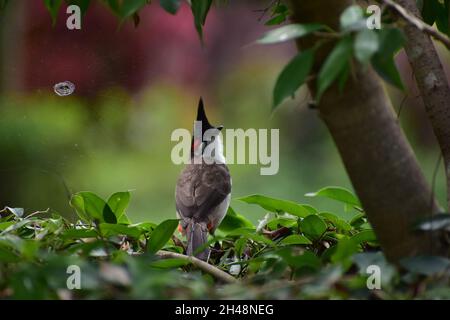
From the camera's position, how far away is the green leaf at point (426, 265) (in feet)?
3.19

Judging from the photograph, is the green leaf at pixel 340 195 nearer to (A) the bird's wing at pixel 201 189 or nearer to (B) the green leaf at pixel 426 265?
(B) the green leaf at pixel 426 265

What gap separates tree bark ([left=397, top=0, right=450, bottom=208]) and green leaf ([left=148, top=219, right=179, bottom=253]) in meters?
0.53

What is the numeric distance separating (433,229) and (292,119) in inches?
82.1

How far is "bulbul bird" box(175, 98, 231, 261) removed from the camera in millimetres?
2396

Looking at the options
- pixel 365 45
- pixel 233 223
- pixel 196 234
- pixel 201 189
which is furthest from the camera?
pixel 201 189

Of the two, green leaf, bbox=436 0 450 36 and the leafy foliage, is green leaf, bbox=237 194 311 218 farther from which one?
green leaf, bbox=436 0 450 36

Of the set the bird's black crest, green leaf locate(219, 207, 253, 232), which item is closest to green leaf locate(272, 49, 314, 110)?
green leaf locate(219, 207, 253, 232)

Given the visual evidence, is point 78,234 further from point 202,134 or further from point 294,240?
point 202,134

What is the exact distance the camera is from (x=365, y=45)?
0.86 m

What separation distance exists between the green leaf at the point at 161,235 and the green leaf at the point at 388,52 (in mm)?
589

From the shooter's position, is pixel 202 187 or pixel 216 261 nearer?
pixel 216 261

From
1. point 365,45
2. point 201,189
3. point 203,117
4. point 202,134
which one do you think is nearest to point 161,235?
point 365,45

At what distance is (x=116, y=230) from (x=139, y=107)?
152cm

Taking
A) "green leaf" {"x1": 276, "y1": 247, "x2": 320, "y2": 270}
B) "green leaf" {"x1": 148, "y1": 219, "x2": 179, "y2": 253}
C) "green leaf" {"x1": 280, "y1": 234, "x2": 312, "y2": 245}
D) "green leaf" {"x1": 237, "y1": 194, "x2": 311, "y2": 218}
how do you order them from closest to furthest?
1. "green leaf" {"x1": 276, "y1": 247, "x2": 320, "y2": 270}
2. "green leaf" {"x1": 148, "y1": 219, "x2": 179, "y2": 253}
3. "green leaf" {"x1": 280, "y1": 234, "x2": 312, "y2": 245}
4. "green leaf" {"x1": 237, "y1": 194, "x2": 311, "y2": 218}
